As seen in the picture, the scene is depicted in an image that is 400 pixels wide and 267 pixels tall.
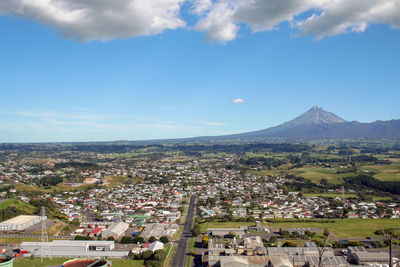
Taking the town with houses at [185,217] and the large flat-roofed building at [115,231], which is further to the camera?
the large flat-roofed building at [115,231]

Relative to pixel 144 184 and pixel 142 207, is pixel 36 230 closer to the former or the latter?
pixel 142 207

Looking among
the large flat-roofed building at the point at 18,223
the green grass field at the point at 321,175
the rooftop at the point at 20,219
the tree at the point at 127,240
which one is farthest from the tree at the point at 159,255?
the green grass field at the point at 321,175

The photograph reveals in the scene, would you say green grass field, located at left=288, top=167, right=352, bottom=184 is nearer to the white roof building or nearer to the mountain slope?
the white roof building

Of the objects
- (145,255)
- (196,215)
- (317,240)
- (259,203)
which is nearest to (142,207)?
(196,215)

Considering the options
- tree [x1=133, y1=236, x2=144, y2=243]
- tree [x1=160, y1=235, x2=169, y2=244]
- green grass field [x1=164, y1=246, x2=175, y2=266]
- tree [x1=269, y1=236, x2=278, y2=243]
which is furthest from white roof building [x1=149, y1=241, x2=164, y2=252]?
tree [x1=269, y1=236, x2=278, y2=243]

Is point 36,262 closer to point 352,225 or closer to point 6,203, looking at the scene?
point 6,203

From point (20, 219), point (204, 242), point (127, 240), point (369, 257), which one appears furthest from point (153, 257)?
point (20, 219)

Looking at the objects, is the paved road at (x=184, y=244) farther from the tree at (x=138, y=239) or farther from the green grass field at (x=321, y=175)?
the green grass field at (x=321, y=175)
